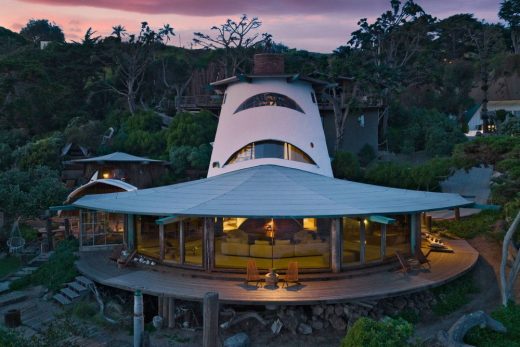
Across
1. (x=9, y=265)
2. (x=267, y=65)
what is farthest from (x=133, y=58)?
(x=9, y=265)

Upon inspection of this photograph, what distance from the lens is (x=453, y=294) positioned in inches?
540

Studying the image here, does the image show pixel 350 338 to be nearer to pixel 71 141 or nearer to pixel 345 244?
pixel 345 244

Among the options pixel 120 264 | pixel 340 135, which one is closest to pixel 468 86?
pixel 340 135

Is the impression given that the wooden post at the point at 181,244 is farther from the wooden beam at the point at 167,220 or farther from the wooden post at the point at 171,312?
the wooden post at the point at 171,312

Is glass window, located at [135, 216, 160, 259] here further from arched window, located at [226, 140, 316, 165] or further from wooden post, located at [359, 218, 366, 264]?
wooden post, located at [359, 218, 366, 264]

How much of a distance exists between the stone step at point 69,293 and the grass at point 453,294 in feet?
35.5

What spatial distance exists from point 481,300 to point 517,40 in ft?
169

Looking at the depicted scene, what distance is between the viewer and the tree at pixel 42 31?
89438 mm

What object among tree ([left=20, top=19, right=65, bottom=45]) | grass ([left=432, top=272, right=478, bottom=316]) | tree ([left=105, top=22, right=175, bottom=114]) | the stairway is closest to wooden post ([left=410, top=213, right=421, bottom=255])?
grass ([left=432, top=272, right=478, bottom=316])

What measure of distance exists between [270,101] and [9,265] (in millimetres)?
13101

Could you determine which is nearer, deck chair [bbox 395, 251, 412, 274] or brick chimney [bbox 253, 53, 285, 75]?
deck chair [bbox 395, 251, 412, 274]

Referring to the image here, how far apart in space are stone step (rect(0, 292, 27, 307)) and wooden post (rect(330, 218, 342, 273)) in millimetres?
9772

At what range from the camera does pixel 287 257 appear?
14031 mm

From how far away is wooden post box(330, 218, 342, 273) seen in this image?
13.6 meters
